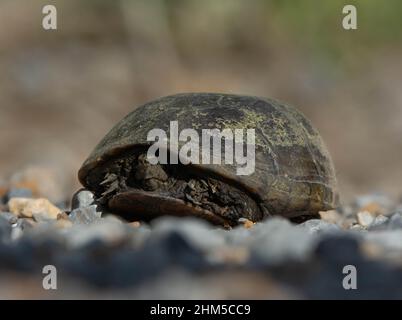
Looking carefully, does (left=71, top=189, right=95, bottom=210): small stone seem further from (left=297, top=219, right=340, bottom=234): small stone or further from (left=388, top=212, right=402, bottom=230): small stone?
(left=388, top=212, right=402, bottom=230): small stone

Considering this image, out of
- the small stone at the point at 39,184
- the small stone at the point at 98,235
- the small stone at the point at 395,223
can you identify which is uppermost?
the small stone at the point at 39,184

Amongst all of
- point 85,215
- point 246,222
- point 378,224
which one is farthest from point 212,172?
point 378,224

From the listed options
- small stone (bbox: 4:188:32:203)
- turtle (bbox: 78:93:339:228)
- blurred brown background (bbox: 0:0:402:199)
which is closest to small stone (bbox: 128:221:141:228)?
turtle (bbox: 78:93:339:228)

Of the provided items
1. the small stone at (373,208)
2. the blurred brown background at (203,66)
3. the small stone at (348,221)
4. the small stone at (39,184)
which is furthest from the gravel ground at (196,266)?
the blurred brown background at (203,66)

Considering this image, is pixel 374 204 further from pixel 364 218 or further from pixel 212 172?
pixel 212 172

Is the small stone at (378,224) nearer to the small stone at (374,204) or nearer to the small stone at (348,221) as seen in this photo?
the small stone at (348,221)
